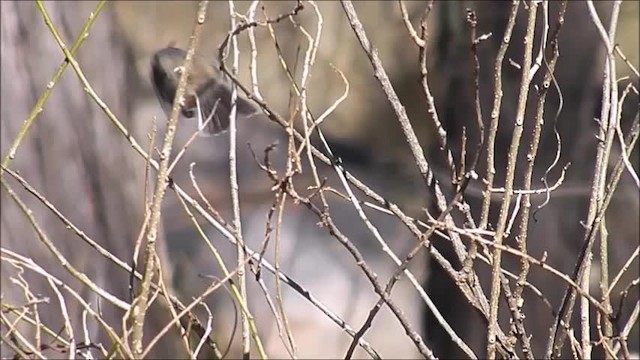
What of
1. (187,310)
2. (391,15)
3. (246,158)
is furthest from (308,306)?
(187,310)

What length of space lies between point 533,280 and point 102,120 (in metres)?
0.72

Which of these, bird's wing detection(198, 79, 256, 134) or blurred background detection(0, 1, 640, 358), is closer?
bird's wing detection(198, 79, 256, 134)

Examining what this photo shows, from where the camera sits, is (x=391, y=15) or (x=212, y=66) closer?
(x=212, y=66)

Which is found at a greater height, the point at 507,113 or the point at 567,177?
the point at 507,113

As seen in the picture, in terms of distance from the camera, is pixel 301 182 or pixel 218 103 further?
pixel 301 182

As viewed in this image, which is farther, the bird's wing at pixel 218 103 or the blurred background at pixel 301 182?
the blurred background at pixel 301 182

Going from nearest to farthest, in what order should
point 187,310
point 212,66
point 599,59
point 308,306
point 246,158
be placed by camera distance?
point 187,310
point 212,66
point 599,59
point 308,306
point 246,158

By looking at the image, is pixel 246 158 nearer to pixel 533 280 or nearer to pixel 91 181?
pixel 91 181

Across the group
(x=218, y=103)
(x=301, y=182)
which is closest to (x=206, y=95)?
(x=218, y=103)

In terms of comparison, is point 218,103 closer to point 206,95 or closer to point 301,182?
point 206,95

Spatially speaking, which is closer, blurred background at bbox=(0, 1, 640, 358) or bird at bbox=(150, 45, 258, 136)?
bird at bbox=(150, 45, 258, 136)

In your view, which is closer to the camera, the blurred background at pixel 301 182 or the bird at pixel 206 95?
the bird at pixel 206 95

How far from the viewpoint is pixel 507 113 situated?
4.50ft

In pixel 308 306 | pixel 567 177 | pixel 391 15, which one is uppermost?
pixel 391 15
